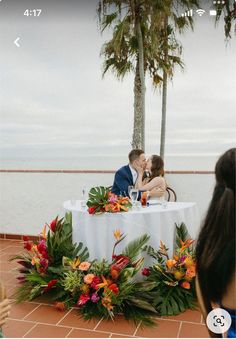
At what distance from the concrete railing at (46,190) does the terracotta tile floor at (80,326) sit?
1949mm

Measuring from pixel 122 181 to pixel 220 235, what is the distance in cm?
280

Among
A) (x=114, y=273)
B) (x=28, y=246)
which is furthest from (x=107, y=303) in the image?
(x=28, y=246)

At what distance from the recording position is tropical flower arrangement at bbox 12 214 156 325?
256 centimetres

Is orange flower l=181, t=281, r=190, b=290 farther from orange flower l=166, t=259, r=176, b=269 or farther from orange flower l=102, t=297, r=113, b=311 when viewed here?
orange flower l=102, t=297, r=113, b=311

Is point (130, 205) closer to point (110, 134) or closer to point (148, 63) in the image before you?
point (110, 134)

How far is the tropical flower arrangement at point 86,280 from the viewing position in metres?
2.56

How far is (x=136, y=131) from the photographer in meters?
9.15

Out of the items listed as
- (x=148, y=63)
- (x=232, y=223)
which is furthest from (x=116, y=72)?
(x=232, y=223)

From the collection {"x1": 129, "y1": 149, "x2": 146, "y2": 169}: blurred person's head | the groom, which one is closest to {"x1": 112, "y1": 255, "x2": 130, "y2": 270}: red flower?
the groom

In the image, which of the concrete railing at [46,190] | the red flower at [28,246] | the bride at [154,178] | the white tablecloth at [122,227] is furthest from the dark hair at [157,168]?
the red flower at [28,246]

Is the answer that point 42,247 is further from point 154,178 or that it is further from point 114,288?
point 154,178

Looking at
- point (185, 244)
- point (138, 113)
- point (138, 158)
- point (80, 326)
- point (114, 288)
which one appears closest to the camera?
point (80, 326)

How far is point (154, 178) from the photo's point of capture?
3.53 meters

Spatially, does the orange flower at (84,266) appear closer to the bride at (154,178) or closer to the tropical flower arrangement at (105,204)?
the tropical flower arrangement at (105,204)
